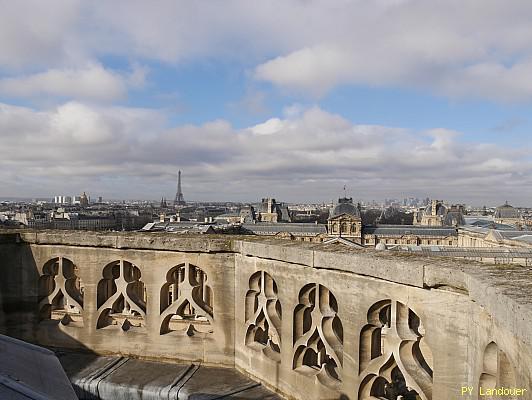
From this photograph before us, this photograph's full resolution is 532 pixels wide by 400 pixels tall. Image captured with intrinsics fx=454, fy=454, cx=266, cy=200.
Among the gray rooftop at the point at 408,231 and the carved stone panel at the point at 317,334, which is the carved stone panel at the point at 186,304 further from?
the gray rooftop at the point at 408,231

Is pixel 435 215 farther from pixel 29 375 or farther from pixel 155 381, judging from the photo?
pixel 29 375

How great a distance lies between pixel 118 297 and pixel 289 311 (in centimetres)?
221

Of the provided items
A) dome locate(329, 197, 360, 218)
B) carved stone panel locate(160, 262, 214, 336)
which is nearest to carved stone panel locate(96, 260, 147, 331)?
carved stone panel locate(160, 262, 214, 336)

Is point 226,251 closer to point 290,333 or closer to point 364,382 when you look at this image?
point 290,333

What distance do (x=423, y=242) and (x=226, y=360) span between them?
273ft

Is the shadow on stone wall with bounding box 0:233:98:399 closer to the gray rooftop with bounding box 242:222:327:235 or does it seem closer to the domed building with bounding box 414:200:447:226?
the gray rooftop with bounding box 242:222:327:235

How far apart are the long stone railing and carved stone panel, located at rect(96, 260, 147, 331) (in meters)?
0.02

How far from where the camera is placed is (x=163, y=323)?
207 inches

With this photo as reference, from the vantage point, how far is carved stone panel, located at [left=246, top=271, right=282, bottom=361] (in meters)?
4.73

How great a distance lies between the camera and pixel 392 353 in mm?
3680

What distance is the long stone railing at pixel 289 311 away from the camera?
10.1ft

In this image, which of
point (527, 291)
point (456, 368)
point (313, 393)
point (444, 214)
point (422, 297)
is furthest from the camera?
point (444, 214)

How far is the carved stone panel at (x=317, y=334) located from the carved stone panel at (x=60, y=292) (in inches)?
111

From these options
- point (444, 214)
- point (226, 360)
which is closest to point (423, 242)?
point (444, 214)
